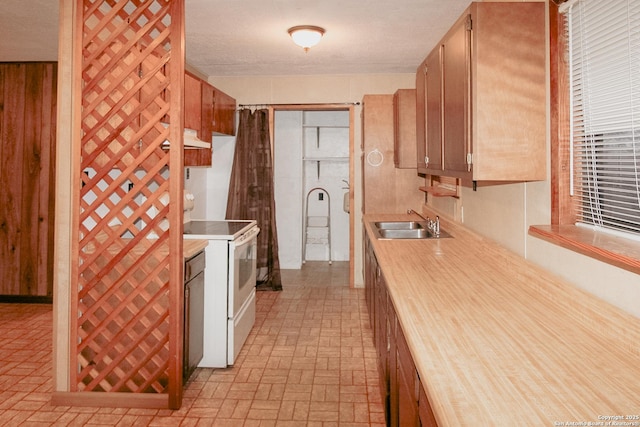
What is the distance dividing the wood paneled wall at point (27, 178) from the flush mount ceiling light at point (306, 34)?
256 cm

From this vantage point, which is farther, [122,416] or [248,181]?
[248,181]

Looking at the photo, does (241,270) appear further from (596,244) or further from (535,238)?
(596,244)

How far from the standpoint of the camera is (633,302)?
1.45 metres

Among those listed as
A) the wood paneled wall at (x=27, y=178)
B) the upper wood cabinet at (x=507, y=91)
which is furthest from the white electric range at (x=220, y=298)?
the wood paneled wall at (x=27, y=178)

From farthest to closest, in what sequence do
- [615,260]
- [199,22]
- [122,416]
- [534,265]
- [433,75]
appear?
[199,22], [433,75], [122,416], [534,265], [615,260]

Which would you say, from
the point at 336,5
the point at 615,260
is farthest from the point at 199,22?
the point at 615,260

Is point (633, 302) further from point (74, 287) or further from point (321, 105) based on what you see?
point (321, 105)

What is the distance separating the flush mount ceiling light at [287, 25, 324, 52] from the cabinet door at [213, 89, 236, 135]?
4.03 ft

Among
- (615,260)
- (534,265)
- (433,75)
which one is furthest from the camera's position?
(433,75)

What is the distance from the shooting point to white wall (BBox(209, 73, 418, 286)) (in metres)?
5.49

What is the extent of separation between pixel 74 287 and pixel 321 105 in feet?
11.9

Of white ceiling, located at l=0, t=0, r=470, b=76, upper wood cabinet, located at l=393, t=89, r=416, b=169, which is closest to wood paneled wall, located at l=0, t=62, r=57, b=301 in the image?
white ceiling, located at l=0, t=0, r=470, b=76

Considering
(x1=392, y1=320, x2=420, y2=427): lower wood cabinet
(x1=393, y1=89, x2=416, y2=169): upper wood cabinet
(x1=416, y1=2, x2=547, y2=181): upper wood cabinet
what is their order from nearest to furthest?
(x1=392, y1=320, x2=420, y2=427): lower wood cabinet
(x1=416, y1=2, x2=547, y2=181): upper wood cabinet
(x1=393, y1=89, x2=416, y2=169): upper wood cabinet

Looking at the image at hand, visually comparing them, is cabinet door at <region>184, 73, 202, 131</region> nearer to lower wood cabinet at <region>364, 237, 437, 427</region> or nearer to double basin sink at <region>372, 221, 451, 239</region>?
double basin sink at <region>372, 221, 451, 239</region>
